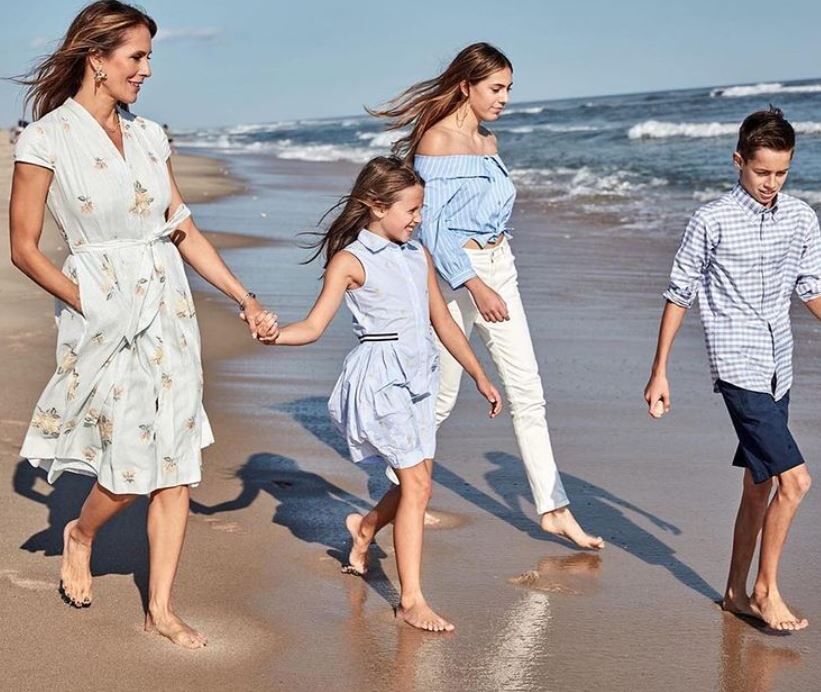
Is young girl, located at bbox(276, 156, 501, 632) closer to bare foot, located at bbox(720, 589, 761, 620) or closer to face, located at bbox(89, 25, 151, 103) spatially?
face, located at bbox(89, 25, 151, 103)

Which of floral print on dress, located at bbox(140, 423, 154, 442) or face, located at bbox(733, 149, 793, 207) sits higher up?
face, located at bbox(733, 149, 793, 207)

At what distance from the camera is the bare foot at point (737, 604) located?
4145mm

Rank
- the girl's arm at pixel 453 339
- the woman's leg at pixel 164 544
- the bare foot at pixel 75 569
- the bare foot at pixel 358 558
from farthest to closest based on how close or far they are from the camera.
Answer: the bare foot at pixel 358 558 < the girl's arm at pixel 453 339 < the bare foot at pixel 75 569 < the woman's leg at pixel 164 544

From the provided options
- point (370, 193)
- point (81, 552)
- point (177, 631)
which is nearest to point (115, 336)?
point (81, 552)

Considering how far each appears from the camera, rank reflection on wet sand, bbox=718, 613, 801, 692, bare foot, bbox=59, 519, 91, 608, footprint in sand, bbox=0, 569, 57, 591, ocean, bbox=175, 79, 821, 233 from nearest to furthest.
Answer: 1. reflection on wet sand, bbox=718, 613, 801, 692
2. bare foot, bbox=59, 519, 91, 608
3. footprint in sand, bbox=0, 569, 57, 591
4. ocean, bbox=175, 79, 821, 233

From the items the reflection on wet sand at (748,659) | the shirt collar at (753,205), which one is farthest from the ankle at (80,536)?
the shirt collar at (753,205)

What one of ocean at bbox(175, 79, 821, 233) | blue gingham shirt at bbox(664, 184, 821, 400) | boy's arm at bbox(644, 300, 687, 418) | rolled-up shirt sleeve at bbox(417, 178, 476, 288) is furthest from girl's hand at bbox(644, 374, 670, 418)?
ocean at bbox(175, 79, 821, 233)

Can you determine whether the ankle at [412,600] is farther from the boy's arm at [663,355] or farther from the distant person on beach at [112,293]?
the boy's arm at [663,355]

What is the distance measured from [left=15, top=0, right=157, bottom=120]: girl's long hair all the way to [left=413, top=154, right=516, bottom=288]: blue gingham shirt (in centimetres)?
138

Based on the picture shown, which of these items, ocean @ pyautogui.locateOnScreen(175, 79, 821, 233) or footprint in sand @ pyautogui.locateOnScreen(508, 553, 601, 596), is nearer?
footprint in sand @ pyautogui.locateOnScreen(508, 553, 601, 596)

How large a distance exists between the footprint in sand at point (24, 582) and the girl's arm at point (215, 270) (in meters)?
1.09

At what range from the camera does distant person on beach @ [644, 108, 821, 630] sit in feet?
13.1

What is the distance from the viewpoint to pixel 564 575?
14.9 feet

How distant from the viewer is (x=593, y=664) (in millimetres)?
3732
